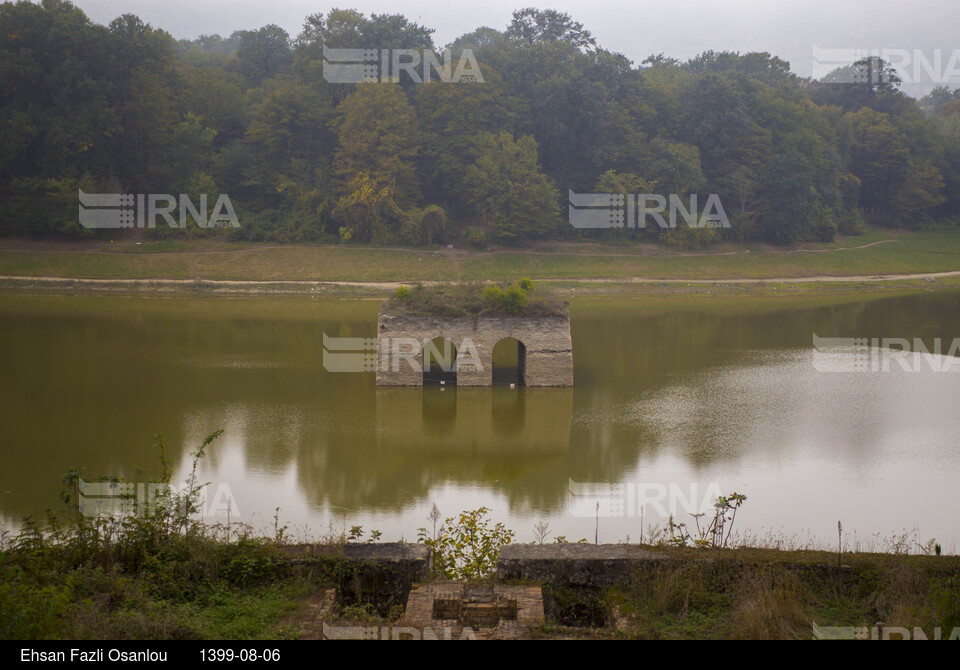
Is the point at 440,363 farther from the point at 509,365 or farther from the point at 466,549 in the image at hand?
the point at 466,549

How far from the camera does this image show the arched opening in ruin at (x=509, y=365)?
21203 mm

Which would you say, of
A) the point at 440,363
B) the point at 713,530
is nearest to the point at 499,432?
the point at 440,363

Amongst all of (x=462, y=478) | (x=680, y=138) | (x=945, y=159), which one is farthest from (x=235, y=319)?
(x=945, y=159)

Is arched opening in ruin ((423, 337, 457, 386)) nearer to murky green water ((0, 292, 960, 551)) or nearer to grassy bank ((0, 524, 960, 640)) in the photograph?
murky green water ((0, 292, 960, 551))

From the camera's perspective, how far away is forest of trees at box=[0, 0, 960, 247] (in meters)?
42.8

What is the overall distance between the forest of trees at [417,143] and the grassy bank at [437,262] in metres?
1.74

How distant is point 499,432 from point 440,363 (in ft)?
18.3

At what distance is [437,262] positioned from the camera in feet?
137

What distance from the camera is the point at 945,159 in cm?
5984

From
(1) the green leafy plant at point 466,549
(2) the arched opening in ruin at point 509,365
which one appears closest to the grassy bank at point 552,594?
(1) the green leafy plant at point 466,549

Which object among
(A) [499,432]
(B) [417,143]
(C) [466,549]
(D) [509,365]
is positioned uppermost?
(B) [417,143]

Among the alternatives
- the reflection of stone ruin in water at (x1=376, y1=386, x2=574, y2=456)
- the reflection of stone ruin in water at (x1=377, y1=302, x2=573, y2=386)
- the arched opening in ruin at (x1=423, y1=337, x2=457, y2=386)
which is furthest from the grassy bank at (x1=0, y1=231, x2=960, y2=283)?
the reflection of stone ruin in water at (x1=376, y1=386, x2=574, y2=456)

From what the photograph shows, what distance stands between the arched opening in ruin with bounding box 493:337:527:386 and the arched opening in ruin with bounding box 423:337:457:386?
1109 millimetres
